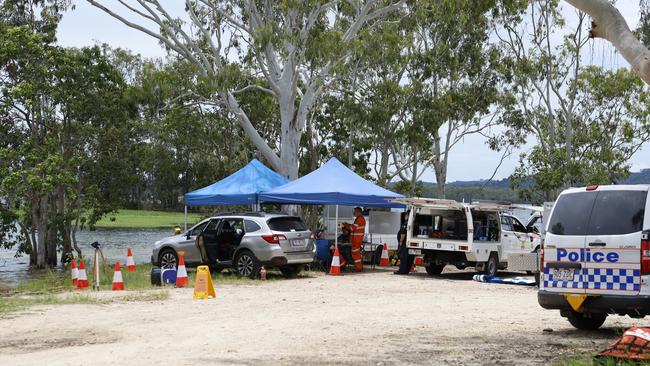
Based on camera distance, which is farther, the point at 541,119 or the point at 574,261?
the point at 541,119

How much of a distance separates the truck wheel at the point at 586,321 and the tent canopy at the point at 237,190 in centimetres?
1399

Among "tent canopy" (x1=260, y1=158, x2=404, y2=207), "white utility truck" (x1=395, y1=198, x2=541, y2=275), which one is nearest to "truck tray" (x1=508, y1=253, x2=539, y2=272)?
"white utility truck" (x1=395, y1=198, x2=541, y2=275)

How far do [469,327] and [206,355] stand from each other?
3.97 meters

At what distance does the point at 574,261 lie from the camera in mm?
10211

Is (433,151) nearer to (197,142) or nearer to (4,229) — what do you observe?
(197,142)

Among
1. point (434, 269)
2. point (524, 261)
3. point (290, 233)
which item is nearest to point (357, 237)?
point (434, 269)

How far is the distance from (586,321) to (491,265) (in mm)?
10187

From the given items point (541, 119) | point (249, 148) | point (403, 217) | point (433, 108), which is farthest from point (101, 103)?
point (541, 119)

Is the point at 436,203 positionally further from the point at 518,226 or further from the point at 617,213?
the point at 617,213

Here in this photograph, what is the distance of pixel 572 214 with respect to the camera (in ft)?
34.0

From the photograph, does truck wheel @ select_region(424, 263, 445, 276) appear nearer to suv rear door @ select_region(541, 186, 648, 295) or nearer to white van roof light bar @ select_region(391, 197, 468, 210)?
white van roof light bar @ select_region(391, 197, 468, 210)

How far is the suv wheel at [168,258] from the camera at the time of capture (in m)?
20.6

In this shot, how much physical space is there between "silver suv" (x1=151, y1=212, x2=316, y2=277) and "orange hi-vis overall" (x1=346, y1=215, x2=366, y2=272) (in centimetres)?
264

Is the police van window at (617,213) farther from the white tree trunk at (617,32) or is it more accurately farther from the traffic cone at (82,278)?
the traffic cone at (82,278)
